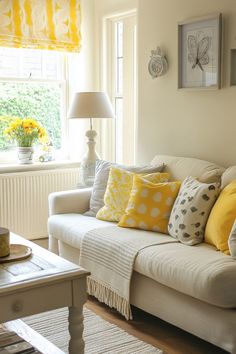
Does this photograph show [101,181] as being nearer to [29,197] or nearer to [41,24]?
[29,197]

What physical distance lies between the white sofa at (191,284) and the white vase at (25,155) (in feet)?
4.42

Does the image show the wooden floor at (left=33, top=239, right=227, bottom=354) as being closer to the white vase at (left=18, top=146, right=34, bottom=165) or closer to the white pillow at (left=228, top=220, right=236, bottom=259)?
the white pillow at (left=228, top=220, right=236, bottom=259)

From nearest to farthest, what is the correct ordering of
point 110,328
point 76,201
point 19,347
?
1. point 19,347
2. point 110,328
3. point 76,201

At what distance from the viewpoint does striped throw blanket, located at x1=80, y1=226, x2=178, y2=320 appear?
3061 mm

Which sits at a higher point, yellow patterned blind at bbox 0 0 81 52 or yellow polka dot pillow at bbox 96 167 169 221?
yellow patterned blind at bbox 0 0 81 52

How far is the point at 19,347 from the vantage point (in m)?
1.95

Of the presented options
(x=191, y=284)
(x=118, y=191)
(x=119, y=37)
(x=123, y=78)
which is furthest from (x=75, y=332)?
(x=119, y=37)

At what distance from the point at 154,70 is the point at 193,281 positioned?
2.09 metres

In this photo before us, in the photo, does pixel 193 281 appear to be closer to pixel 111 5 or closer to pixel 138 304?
pixel 138 304

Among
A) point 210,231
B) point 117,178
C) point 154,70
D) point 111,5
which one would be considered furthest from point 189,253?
point 111,5

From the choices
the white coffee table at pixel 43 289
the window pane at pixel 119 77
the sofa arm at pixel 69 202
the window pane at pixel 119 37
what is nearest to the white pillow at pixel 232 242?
the white coffee table at pixel 43 289

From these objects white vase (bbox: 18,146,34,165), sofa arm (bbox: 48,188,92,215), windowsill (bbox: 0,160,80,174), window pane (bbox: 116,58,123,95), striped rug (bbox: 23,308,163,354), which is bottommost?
striped rug (bbox: 23,308,163,354)

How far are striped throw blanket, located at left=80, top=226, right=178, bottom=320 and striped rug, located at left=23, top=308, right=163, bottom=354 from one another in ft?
0.51

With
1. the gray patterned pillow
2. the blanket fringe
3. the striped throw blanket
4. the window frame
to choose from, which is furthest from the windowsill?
the gray patterned pillow
